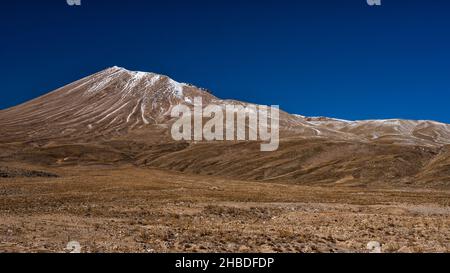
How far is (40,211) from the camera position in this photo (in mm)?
32594

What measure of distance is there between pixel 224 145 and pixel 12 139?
86.9 meters

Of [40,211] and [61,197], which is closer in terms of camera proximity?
[40,211]

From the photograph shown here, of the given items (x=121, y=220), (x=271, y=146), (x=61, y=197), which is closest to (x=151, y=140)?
(x=271, y=146)

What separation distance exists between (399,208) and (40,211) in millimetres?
29260

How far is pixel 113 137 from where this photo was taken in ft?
655
